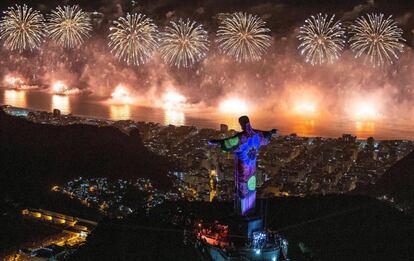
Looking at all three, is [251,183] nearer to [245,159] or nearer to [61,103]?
[245,159]

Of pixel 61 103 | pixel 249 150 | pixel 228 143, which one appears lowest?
pixel 249 150

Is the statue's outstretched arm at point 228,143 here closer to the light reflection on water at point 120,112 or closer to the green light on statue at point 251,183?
the green light on statue at point 251,183

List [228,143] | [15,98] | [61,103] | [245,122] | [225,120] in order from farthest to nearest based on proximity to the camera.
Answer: [15,98], [61,103], [225,120], [245,122], [228,143]

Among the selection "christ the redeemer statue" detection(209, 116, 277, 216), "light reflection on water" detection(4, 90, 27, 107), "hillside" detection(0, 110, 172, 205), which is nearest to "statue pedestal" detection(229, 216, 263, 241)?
"christ the redeemer statue" detection(209, 116, 277, 216)

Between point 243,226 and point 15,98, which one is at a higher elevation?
point 15,98

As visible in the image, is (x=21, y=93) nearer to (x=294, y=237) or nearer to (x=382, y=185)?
(x=382, y=185)

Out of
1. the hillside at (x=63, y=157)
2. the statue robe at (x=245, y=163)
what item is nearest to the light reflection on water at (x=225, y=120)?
the hillside at (x=63, y=157)

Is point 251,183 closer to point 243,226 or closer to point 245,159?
point 245,159

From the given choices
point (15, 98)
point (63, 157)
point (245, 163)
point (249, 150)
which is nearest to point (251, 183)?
point (245, 163)

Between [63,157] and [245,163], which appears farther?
[63,157]

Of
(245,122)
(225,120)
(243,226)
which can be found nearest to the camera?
(245,122)
